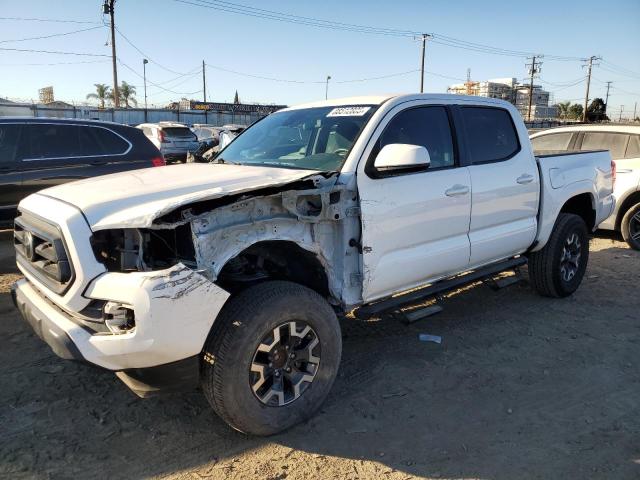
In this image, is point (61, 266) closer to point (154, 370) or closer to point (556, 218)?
point (154, 370)

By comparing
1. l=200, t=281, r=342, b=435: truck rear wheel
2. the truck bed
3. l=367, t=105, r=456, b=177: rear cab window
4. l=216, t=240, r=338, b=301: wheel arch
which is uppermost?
l=367, t=105, r=456, b=177: rear cab window

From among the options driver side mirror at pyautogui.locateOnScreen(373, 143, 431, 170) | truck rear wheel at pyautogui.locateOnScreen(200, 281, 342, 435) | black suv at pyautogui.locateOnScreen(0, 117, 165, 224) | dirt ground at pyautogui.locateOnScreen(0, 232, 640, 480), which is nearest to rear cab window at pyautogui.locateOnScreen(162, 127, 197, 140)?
black suv at pyautogui.locateOnScreen(0, 117, 165, 224)

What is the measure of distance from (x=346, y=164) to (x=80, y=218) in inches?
64.2

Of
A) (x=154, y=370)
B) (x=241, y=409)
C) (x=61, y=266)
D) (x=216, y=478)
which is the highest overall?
(x=61, y=266)

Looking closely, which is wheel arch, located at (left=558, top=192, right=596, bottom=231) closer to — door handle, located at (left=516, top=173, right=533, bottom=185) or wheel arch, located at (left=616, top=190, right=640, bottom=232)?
door handle, located at (left=516, top=173, right=533, bottom=185)

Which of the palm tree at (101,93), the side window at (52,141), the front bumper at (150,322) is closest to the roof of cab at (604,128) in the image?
the side window at (52,141)

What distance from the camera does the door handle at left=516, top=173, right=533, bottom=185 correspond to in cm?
462

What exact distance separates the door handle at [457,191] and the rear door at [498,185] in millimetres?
134

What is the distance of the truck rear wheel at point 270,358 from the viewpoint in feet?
9.08

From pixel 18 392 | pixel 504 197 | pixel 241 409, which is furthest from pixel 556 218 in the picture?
pixel 18 392

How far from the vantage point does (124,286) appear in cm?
249

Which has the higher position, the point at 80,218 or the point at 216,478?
the point at 80,218

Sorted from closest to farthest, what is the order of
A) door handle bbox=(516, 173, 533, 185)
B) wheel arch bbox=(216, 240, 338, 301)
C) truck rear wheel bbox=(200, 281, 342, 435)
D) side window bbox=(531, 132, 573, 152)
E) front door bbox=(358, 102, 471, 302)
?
truck rear wheel bbox=(200, 281, 342, 435)
wheel arch bbox=(216, 240, 338, 301)
front door bbox=(358, 102, 471, 302)
door handle bbox=(516, 173, 533, 185)
side window bbox=(531, 132, 573, 152)

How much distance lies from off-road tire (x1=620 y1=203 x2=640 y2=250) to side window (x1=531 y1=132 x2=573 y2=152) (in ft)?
5.13
